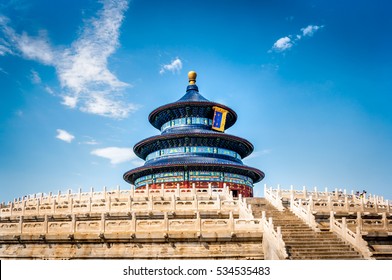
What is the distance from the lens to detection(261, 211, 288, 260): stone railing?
13.9m

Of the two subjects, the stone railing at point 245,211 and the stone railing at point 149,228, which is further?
the stone railing at point 245,211

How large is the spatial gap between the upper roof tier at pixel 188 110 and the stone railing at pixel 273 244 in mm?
26501

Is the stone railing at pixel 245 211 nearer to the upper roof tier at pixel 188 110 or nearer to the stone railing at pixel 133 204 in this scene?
the stone railing at pixel 133 204

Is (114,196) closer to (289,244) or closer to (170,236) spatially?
(170,236)

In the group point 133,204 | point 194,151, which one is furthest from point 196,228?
point 194,151

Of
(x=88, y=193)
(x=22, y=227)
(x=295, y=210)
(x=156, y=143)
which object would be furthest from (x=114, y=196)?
(x=156, y=143)

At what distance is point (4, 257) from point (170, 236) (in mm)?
8136

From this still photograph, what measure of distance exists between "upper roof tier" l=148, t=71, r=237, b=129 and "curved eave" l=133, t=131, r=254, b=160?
4090mm

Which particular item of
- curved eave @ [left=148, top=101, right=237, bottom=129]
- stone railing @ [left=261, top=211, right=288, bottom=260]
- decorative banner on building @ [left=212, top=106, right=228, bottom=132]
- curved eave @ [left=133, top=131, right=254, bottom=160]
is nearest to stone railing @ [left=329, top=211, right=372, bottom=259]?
stone railing @ [left=261, top=211, right=288, bottom=260]

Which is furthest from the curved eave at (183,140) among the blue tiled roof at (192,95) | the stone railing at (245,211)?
the stone railing at (245,211)

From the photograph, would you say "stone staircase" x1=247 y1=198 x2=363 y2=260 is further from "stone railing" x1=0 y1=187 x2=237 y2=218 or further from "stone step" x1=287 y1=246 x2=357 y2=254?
"stone railing" x1=0 y1=187 x2=237 y2=218

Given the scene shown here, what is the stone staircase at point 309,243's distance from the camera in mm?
14641

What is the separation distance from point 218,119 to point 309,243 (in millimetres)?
26949

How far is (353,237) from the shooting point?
1567 centimetres
